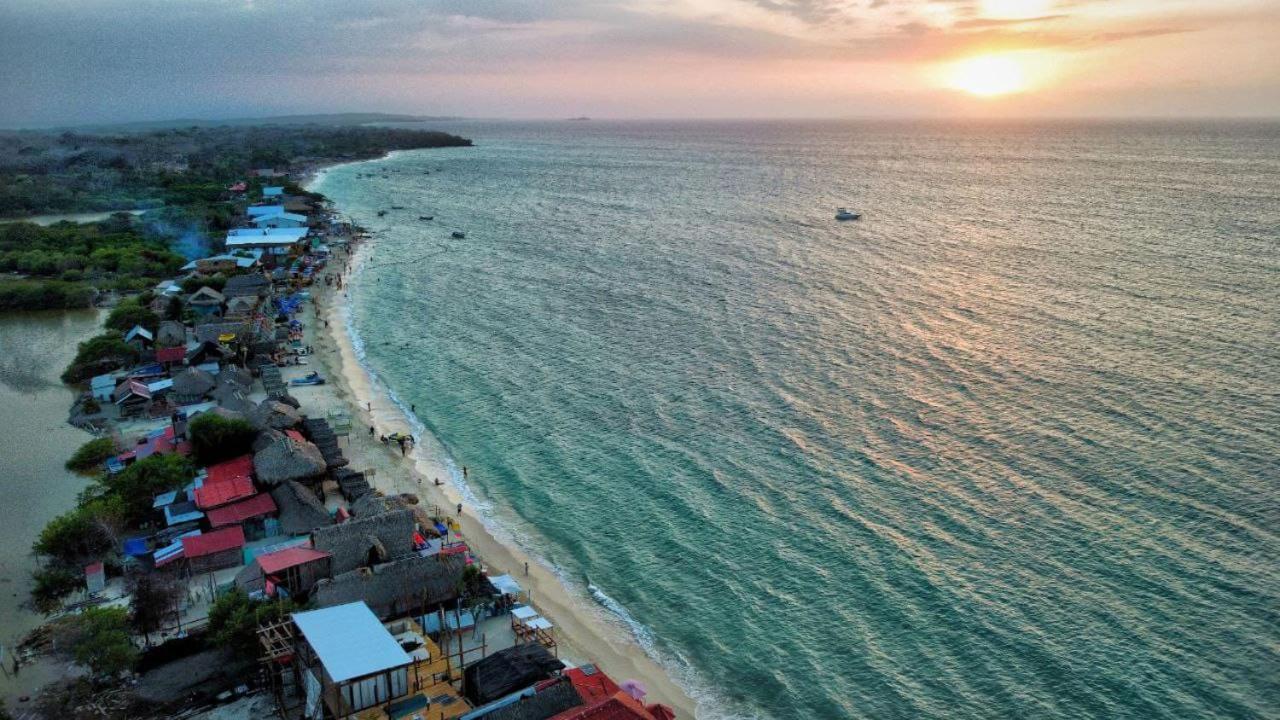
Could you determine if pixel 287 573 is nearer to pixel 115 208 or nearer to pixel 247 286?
pixel 247 286

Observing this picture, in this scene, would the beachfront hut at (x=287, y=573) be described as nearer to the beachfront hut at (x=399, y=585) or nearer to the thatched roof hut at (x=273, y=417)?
the beachfront hut at (x=399, y=585)


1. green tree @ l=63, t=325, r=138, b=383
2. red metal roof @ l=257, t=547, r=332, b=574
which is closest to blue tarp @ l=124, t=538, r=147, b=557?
red metal roof @ l=257, t=547, r=332, b=574

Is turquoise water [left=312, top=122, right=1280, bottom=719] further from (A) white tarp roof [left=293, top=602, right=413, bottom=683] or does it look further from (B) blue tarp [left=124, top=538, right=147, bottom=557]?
(B) blue tarp [left=124, top=538, right=147, bottom=557]

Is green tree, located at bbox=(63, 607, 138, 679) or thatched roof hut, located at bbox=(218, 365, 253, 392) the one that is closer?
green tree, located at bbox=(63, 607, 138, 679)

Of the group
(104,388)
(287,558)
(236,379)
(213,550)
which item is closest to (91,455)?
(236,379)

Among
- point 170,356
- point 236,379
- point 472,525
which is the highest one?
point 170,356

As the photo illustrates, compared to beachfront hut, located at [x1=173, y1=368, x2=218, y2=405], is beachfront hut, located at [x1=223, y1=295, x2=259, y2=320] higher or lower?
beachfront hut, located at [x1=223, y1=295, x2=259, y2=320]

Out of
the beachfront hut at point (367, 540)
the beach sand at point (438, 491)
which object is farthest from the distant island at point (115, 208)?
the beachfront hut at point (367, 540)
